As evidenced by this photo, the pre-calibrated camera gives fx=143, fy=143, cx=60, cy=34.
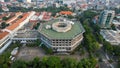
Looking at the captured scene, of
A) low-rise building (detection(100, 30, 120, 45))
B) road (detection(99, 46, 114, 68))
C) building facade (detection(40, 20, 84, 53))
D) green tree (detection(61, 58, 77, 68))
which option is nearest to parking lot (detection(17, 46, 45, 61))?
building facade (detection(40, 20, 84, 53))

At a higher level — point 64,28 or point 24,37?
point 64,28

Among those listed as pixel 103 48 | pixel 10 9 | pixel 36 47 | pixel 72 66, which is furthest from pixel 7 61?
pixel 10 9

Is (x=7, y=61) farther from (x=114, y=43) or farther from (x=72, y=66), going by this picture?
(x=114, y=43)

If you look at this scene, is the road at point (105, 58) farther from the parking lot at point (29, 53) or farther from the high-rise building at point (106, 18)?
the parking lot at point (29, 53)

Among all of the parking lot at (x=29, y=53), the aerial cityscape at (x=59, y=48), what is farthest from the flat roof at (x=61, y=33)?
the parking lot at (x=29, y=53)

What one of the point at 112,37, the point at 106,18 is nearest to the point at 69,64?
the point at 112,37

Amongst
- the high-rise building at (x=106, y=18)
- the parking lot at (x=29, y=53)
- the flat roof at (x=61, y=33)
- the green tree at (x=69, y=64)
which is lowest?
the parking lot at (x=29, y=53)
